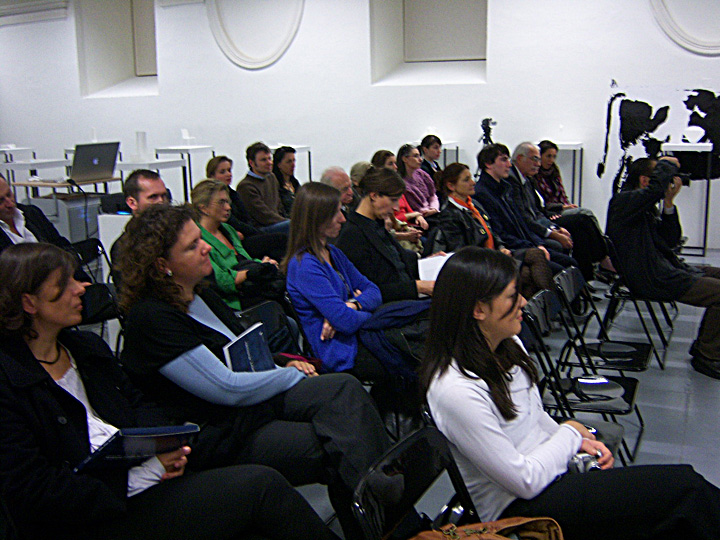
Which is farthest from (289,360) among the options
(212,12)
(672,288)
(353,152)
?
(212,12)

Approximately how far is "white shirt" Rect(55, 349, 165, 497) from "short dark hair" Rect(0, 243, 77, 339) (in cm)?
17

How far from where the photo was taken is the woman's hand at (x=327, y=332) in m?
3.07

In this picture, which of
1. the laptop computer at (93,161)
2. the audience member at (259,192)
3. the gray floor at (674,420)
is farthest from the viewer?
the laptop computer at (93,161)

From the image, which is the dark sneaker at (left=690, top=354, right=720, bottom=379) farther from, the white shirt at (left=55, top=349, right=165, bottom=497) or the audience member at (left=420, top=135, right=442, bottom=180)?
the audience member at (left=420, top=135, right=442, bottom=180)

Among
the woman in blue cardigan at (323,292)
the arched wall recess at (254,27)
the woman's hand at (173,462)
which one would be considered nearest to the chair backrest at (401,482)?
the woman's hand at (173,462)

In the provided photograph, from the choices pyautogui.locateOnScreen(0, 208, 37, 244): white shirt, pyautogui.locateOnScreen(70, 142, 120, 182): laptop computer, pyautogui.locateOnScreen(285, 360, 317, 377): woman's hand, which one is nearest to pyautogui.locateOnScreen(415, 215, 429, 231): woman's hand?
pyautogui.locateOnScreen(0, 208, 37, 244): white shirt

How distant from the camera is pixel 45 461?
1715 millimetres

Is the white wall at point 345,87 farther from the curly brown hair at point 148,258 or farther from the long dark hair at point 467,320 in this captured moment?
the curly brown hair at point 148,258

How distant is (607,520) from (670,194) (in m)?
3.59

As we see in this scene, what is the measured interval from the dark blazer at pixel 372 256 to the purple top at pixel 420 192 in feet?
9.21

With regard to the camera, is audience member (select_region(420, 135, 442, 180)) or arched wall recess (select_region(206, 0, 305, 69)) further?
arched wall recess (select_region(206, 0, 305, 69))

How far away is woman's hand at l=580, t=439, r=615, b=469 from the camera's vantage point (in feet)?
6.77

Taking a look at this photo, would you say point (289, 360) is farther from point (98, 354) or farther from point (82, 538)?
point (82, 538)

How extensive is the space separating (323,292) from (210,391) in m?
0.96
